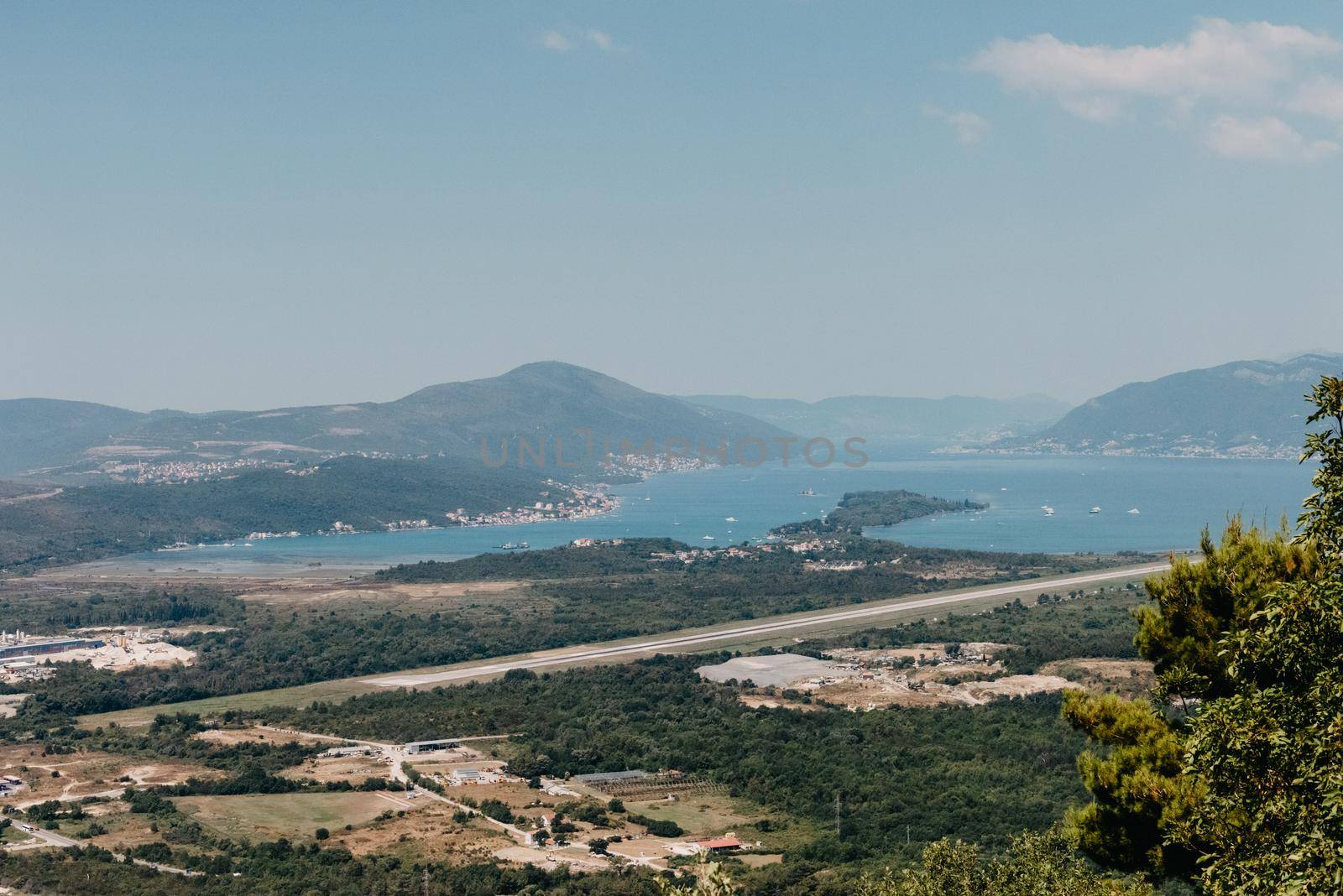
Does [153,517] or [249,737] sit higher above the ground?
[153,517]

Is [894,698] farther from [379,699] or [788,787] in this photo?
[379,699]

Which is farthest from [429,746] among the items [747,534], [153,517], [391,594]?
[153,517]

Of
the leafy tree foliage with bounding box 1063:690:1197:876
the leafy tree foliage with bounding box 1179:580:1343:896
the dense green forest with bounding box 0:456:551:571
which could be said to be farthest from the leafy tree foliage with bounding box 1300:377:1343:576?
the dense green forest with bounding box 0:456:551:571

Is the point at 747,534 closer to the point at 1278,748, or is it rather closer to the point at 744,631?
the point at 744,631

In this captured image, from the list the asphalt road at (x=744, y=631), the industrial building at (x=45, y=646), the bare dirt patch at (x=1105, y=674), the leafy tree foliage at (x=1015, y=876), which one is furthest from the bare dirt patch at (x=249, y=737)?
the leafy tree foliage at (x=1015, y=876)

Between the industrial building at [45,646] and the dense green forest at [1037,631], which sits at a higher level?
the dense green forest at [1037,631]

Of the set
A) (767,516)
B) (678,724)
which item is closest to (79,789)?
(678,724)

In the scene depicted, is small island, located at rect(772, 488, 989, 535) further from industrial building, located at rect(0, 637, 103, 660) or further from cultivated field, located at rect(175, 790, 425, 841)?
cultivated field, located at rect(175, 790, 425, 841)

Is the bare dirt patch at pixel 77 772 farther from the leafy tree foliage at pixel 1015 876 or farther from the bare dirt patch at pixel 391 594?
the bare dirt patch at pixel 391 594
